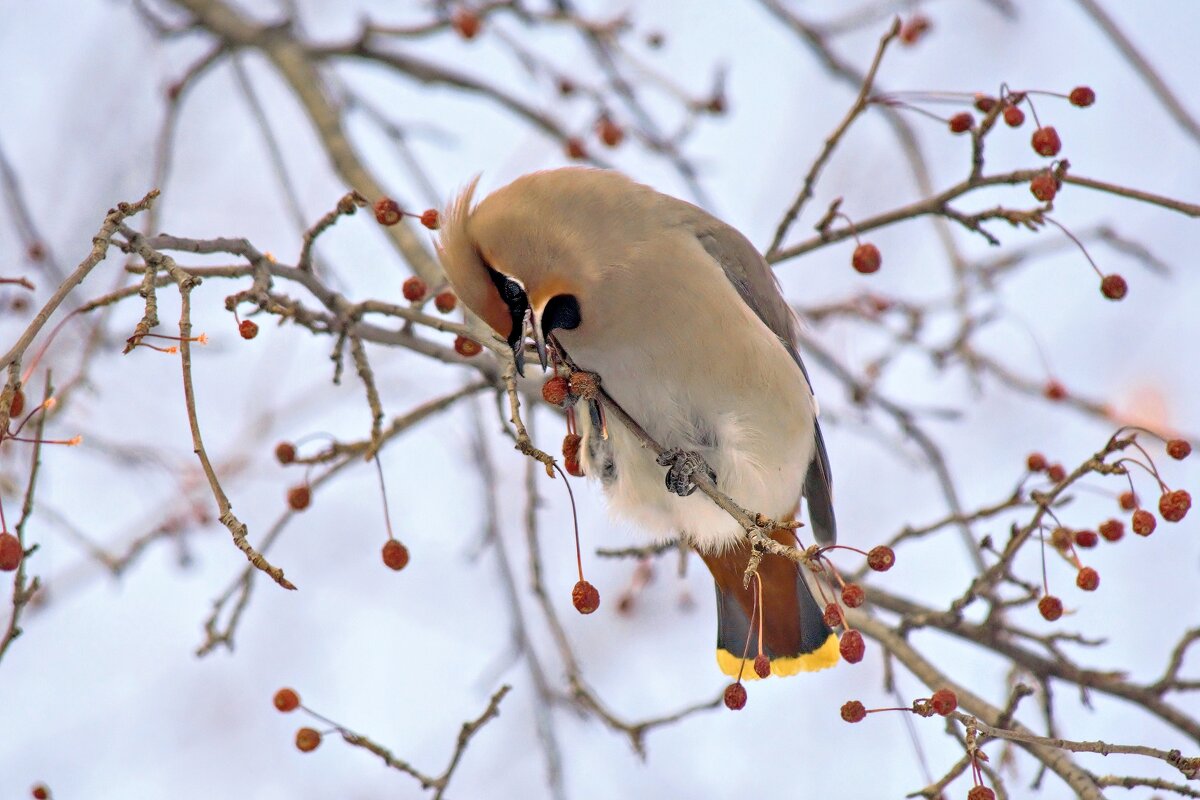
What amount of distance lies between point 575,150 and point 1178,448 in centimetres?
236

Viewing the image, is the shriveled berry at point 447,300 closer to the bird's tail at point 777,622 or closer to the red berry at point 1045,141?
the bird's tail at point 777,622

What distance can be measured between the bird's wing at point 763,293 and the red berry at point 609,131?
0.73 m

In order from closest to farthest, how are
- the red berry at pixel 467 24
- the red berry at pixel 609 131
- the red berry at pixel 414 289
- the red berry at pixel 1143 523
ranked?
the red berry at pixel 1143 523 < the red berry at pixel 414 289 < the red berry at pixel 467 24 < the red berry at pixel 609 131

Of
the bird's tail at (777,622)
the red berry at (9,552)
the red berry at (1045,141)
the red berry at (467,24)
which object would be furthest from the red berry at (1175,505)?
the red berry at (467,24)

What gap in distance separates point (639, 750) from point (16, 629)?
1.57 m

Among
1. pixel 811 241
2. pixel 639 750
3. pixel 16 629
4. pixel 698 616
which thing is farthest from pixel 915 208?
pixel 698 616

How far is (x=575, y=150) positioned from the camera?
4.41 m

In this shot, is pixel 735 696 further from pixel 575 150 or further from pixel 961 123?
pixel 575 150

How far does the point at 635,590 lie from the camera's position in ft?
13.9

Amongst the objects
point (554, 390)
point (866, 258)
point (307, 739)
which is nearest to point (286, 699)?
point (307, 739)

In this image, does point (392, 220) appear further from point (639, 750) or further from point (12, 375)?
point (639, 750)

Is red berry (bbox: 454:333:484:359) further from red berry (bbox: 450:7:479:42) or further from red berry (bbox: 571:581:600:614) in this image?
red berry (bbox: 450:7:479:42)

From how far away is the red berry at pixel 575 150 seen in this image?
14.5 ft

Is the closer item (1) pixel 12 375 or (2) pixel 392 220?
(1) pixel 12 375
